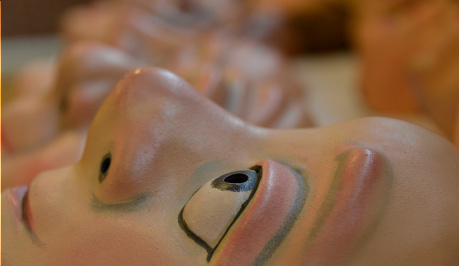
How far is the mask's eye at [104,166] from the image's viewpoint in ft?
1.53

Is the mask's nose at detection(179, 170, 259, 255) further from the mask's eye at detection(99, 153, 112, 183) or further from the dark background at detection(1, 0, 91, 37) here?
the dark background at detection(1, 0, 91, 37)

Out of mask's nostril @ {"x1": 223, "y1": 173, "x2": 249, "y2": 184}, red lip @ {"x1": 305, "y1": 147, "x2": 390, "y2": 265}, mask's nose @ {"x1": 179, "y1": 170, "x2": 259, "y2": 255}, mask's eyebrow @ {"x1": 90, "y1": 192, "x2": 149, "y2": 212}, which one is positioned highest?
red lip @ {"x1": 305, "y1": 147, "x2": 390, "y2": 265}

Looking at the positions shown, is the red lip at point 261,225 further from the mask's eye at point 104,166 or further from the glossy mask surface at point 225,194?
the mask's eye at point 104,166

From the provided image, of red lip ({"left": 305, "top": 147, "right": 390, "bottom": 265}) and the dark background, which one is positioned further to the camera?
the dark background

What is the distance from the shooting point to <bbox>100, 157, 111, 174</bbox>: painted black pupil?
47cm

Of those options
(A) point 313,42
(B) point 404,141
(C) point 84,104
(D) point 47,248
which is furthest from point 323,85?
(D) point 47,248

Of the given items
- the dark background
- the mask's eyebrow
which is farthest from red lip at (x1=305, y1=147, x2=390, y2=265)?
the dark background

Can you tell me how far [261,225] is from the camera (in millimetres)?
388

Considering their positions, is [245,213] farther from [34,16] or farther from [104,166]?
[34,16]

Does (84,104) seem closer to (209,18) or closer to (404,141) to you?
(404,141)

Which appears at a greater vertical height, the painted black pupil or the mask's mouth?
the mask's mouth

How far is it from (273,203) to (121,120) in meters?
0.19

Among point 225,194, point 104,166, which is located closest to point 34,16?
point 104,166

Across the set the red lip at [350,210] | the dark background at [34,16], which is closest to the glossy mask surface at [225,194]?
the red lip at [350,210]
